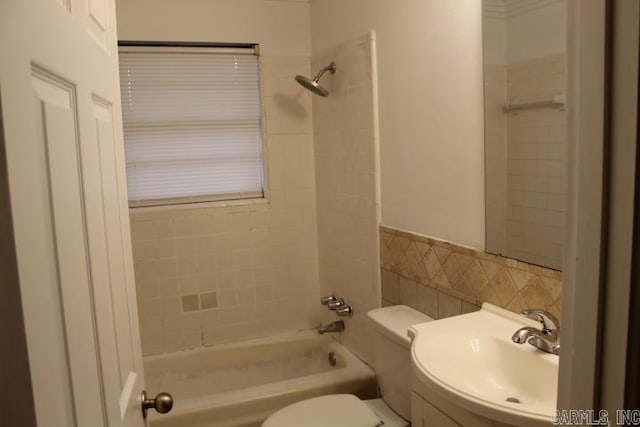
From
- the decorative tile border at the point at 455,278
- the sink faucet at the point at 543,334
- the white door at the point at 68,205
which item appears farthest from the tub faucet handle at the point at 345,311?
A: the white door at the point at 68,205

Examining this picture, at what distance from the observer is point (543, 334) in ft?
4.34

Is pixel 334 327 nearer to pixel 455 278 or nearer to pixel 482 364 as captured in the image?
pixel 455 278

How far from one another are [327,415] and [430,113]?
1.24 metres

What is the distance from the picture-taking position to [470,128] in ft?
5.66

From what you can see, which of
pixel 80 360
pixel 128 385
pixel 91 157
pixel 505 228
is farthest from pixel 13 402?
pixel 505 228

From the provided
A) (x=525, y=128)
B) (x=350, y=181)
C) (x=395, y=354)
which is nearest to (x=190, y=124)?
(x=350, y=181)

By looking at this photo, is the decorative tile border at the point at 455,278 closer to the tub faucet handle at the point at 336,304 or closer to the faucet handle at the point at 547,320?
the faucet handle at the point at 547,320

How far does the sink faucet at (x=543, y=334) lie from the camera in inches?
51.6

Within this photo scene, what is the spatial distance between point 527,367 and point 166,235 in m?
2.06

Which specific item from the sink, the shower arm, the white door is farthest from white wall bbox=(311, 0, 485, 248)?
the white door

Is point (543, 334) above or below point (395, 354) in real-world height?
above

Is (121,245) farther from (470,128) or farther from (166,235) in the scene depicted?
(166,235)

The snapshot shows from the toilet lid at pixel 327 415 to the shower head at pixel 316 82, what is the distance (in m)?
1.48

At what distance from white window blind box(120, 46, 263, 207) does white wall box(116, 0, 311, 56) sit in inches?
3.4
